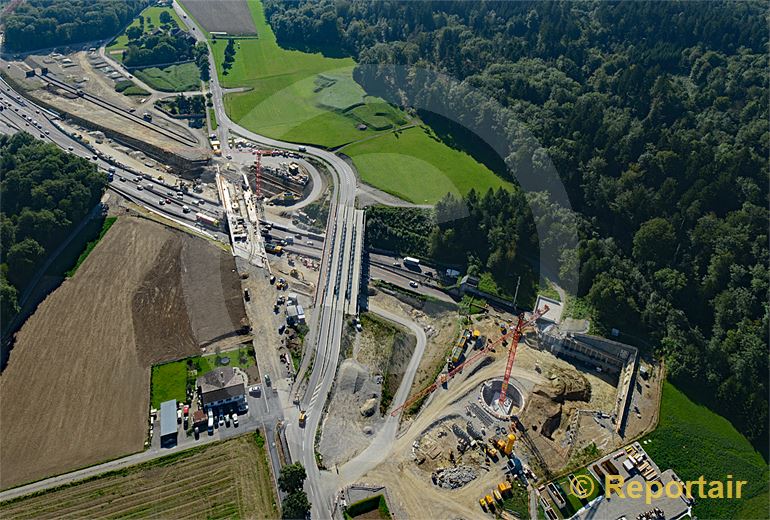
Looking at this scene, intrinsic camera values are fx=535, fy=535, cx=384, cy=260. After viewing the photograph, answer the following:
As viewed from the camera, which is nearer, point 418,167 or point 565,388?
point 565,388

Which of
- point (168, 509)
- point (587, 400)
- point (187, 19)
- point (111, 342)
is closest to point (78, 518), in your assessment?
point (168, 509)

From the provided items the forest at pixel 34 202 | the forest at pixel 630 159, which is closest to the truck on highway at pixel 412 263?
the forest at pixel 630 159

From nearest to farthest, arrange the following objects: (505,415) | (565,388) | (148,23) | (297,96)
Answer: (505,415)
(565,388)
(297,96)
(148,23)

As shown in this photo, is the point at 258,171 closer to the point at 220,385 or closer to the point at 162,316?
the point at 162,316

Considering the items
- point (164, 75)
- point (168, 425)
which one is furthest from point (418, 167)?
point (164, 75)

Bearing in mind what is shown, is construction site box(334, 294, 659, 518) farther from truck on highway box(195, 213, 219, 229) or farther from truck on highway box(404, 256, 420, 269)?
truck on highway box(195, 213, 219, 229)

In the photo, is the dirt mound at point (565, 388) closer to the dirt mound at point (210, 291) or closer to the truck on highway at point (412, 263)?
the truck on highway at point (412, 263)
